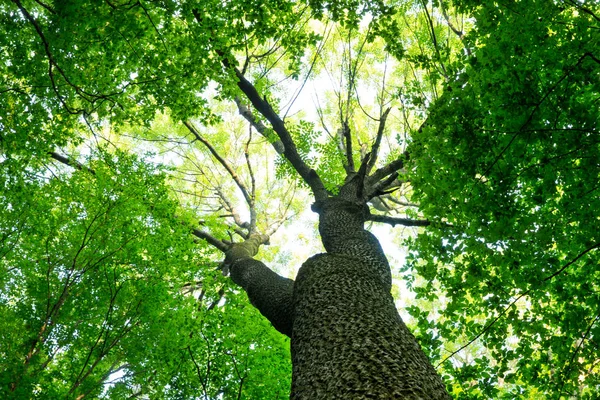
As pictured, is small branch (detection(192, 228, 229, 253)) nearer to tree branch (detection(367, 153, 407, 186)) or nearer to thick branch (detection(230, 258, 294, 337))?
thick branch (detection(230, 258, 294, 337))

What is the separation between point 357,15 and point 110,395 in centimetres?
727

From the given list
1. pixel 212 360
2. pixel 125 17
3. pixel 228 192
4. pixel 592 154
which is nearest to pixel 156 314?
pixel 212 360

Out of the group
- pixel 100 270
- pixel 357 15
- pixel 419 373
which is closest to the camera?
Answer: pixel 419 373

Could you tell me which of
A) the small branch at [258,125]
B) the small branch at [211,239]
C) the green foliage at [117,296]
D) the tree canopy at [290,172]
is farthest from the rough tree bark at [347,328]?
the small branch at [258,125]

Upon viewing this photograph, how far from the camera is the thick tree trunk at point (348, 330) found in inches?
90.5

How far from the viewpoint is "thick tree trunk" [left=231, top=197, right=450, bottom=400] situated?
2.30m

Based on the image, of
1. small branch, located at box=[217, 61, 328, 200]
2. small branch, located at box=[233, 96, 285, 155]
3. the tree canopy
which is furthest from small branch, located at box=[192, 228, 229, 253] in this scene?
small branch, located at box=[217, 61, 328, 200]

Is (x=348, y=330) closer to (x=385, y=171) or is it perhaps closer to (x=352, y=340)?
(x=352, y=340)

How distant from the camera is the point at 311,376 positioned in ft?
8.43

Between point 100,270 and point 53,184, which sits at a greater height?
point 53,184

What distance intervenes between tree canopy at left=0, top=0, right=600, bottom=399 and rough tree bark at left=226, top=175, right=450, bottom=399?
2.67 ft

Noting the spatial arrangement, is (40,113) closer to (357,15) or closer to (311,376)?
(357,15)

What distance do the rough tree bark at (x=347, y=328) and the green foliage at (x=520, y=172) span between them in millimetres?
910

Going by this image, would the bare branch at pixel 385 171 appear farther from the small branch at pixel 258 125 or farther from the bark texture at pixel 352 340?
the bark texture at pixel 352 340
